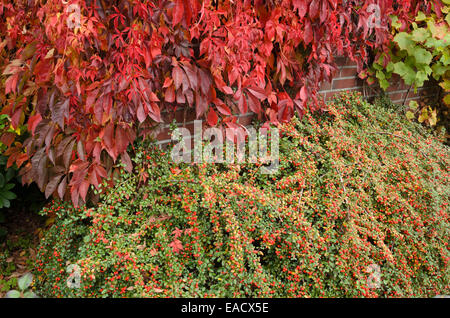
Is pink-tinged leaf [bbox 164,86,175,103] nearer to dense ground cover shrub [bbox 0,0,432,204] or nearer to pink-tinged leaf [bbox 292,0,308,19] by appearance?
dense ground cover shrub [bbox 0,0,432,204]

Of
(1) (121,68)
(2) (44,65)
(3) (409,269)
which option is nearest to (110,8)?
(1) (121,68)

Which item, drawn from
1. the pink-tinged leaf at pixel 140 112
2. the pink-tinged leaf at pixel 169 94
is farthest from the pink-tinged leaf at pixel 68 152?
the pink-tinged leaf at pixel 169 94

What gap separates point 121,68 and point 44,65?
39 centimetres

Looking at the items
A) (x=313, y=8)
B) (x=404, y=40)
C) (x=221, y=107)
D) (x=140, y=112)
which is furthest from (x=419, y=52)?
(x=140, y=112)

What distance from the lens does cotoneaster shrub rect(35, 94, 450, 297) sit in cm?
191

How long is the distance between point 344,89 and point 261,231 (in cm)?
187

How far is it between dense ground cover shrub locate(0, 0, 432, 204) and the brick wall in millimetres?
153

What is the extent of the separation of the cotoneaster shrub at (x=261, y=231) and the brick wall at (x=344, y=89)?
0.21 metres

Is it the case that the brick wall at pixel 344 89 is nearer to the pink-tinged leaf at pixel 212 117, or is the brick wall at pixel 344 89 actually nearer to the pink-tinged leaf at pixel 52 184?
the pink-tinged leaf at pixel 212 117

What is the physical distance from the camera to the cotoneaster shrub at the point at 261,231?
1.91 metres

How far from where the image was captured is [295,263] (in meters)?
2.04

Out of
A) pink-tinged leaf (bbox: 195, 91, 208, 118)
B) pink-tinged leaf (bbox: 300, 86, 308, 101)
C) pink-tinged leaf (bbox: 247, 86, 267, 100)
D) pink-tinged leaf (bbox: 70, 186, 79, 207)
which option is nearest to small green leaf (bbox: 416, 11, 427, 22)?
pink-tinged leaf (bbox: 300, 86, 308, 101)

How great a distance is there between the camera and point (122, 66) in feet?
6.31

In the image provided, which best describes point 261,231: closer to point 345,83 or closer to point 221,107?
point 221,107
